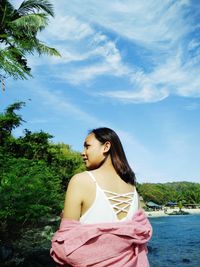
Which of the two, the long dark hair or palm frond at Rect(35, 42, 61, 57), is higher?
palm frond at Rect(35, 42, 61, 57)

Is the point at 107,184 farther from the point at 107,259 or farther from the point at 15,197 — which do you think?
the point at 15,197

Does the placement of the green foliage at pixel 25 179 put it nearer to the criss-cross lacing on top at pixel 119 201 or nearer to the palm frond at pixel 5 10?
the palm frond at pixel 5 10

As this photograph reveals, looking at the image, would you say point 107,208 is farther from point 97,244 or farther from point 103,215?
point 97,244

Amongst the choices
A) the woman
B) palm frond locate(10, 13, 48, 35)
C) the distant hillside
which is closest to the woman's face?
the woman

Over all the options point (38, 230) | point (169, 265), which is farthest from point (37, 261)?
point (169, 265)

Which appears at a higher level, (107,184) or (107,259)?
(107,184)

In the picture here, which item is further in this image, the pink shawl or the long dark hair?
the long dark hair

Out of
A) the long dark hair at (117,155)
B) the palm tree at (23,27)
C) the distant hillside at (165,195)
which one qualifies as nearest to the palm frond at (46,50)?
the palm tree at (23,27)

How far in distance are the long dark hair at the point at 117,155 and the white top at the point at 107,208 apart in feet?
0.42

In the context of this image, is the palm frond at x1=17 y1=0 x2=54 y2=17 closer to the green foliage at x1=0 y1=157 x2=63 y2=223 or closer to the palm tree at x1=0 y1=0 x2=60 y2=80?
the palm tree at x1=0 y1=0 x2=60 y2=80

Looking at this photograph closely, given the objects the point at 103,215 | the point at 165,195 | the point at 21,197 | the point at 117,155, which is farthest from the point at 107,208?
the point at 165,195

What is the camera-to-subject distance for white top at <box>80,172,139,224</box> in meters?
2.34

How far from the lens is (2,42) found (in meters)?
17.0

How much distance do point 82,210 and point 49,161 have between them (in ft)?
92.8
